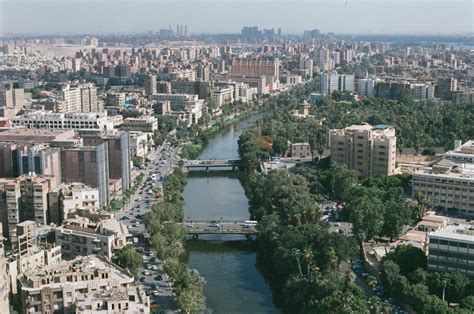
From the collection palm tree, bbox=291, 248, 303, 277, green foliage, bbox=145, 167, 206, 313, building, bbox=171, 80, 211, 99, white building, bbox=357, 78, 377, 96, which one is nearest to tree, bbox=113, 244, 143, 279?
green foliage, bbox=145, 167, 206, 313

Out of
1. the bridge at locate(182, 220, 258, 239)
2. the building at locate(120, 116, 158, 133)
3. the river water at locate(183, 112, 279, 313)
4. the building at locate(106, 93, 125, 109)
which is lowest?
the river water at locate(183, 112, 279, 313)

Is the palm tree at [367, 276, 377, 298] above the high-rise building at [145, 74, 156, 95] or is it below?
below

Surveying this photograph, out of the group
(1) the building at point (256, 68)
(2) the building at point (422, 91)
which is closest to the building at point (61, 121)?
(2) the building at point (422, 91)

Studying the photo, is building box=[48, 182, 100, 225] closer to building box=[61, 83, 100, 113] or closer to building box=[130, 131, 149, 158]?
building box=[130, 131, 149, 158]

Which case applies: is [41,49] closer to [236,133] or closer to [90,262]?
[236,133]

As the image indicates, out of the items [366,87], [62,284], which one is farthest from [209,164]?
[366,87]

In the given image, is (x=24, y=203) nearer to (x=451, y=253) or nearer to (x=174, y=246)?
(x=174, y=246)
